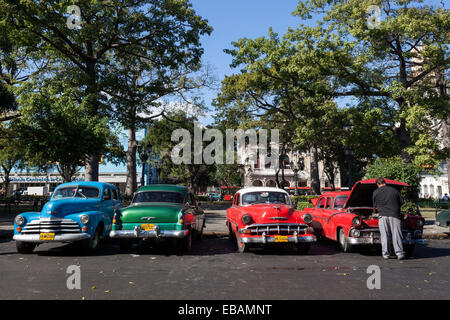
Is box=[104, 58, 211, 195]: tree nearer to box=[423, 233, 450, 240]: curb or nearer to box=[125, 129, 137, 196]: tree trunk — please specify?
box=[125, 129, 137, 196]: tree trunk

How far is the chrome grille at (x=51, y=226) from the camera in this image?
8.70 metres

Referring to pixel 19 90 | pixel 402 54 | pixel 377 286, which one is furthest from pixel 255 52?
pixel 377 286

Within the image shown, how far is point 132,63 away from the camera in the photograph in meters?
28.2

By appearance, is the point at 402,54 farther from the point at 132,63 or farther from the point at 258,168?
the point at 258,168

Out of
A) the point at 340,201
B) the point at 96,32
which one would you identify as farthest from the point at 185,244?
the point at 96,32

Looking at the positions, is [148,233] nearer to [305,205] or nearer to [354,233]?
[354,233]

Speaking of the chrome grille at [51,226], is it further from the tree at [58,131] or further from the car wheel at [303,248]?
the tree at [58,131]

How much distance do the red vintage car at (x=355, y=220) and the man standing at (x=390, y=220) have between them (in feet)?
1.26

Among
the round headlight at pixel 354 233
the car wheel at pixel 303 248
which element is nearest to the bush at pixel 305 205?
the car wheel at pixel 303 248

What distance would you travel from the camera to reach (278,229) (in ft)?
28.7

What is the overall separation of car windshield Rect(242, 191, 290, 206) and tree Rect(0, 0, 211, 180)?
10.9 metres

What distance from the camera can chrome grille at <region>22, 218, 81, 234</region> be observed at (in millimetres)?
8703
